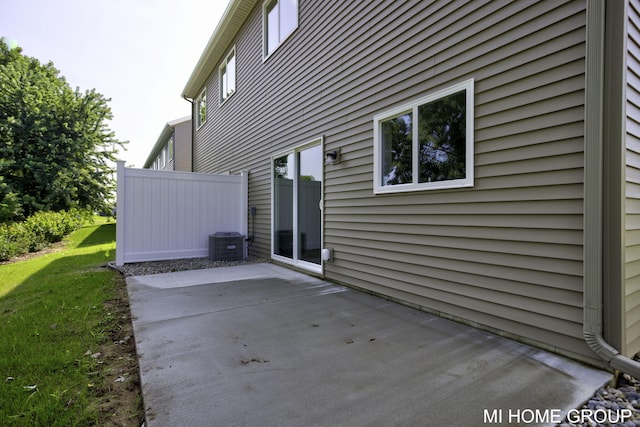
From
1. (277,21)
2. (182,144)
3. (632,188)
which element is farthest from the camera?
(182,144)

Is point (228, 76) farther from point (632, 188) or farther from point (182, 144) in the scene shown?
point (632, 188)

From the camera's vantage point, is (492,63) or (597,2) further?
(492,63)

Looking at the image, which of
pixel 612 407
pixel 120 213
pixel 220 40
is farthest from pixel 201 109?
pixel 612 407

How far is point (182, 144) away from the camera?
47.6 feet

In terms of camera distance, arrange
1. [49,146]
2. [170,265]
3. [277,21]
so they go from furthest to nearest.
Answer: [49,146], [277,21], [170,265]

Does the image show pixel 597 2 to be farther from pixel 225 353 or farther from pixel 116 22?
pixel 116 22

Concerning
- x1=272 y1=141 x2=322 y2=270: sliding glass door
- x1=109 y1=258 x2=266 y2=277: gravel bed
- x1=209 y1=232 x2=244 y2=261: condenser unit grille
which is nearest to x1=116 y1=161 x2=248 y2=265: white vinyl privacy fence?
x1=109 y1=258 x2=266 y2=277: gravel bed

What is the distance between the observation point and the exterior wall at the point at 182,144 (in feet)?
47.1

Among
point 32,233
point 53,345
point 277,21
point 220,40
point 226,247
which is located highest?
point 220,40

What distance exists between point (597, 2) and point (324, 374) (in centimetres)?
288

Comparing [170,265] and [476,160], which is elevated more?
[476,160]

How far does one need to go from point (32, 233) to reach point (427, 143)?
10236mm

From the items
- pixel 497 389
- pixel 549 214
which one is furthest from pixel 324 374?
pixel 549 214

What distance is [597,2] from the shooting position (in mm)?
1932
